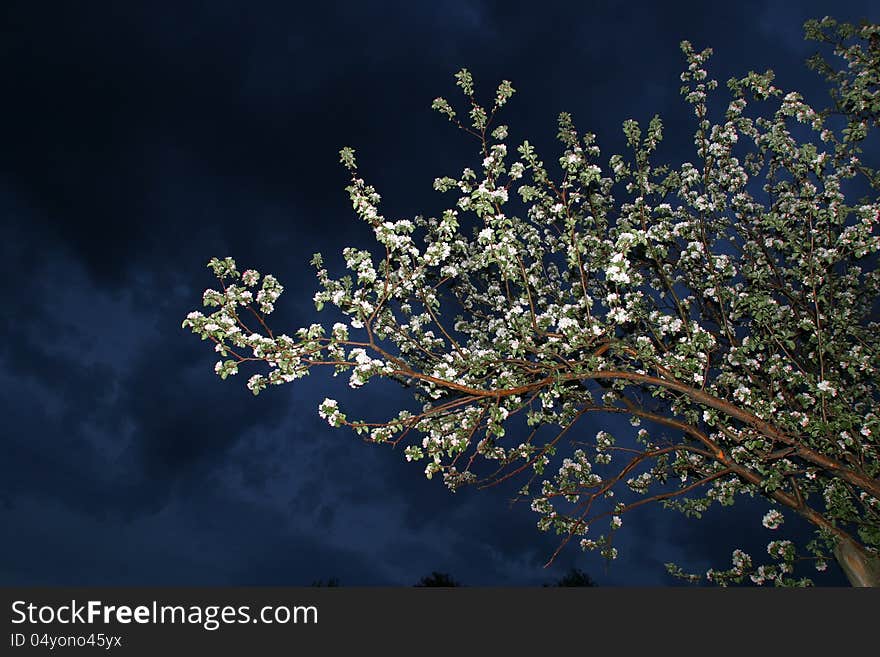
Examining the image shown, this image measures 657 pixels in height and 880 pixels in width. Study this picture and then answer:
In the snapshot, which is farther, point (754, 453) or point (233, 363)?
point (754, 453)

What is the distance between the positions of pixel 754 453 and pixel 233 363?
9.06m

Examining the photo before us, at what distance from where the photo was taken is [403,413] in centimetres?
1105

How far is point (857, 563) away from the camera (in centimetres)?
1175

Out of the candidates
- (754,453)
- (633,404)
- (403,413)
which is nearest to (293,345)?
(403,413)

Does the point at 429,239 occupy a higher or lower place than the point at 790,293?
higher

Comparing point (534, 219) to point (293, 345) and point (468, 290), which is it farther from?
point (293, 345)

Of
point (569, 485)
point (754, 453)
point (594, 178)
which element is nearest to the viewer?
point (594, 178)

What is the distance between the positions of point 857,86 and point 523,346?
5304 millimetres

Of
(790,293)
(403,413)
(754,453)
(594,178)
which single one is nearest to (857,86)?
(594,178)

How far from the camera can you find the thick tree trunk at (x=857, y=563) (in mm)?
11578

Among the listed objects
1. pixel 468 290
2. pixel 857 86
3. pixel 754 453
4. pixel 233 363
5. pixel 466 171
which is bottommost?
pixel 754 453

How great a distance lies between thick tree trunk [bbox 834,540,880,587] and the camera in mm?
11578

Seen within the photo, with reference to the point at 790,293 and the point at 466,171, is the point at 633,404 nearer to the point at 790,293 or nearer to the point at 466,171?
the point at 790,293

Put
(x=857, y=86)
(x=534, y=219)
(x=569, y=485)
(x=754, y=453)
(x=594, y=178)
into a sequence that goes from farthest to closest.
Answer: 1. (x=534, y=219)
2. (x=569, y=485)
3. (x=754, y=453)
4. (x=594, y=178)
5. (x=857, y=86)
